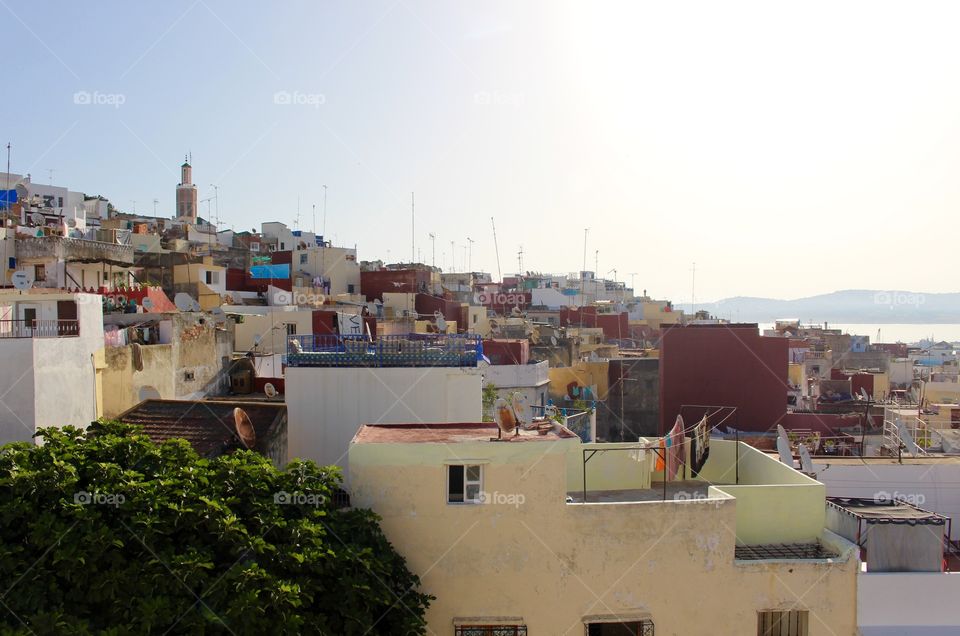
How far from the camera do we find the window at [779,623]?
9.74 meters

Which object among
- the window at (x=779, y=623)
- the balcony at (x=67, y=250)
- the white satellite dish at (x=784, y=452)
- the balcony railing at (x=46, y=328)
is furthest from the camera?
the balcony at (x=67, y=250)

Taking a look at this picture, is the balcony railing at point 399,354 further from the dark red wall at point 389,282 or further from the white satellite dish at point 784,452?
the dark red wall at point 389,282

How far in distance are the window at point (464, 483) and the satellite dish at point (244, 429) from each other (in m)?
3.65

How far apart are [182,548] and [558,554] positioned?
4561 mm

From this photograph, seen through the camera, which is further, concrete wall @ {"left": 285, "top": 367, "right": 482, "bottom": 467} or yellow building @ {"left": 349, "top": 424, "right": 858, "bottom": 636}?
concrete wall @ {"left": 285, "top": 367, "right": 482, "bottom": 467}

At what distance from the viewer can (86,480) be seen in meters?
8.43

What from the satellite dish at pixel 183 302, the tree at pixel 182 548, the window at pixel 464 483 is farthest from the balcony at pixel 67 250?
the window at pixel 464 483

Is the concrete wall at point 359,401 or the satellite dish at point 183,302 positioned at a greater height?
the satellite dish at point 183,302

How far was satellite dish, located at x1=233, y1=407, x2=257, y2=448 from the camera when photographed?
36.3 ft

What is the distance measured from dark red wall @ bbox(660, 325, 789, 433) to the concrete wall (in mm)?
10302

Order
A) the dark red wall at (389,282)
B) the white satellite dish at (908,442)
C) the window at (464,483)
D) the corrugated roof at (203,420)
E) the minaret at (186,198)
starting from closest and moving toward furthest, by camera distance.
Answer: the window at (464,483), the corrugated roof at (203,420), the white satellite dish at (908,442), the dark red wall at (389,282), the minaret at (186,198)

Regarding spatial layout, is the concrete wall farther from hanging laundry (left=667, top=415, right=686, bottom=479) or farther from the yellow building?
hanging laundry (left=667, top=415, right=686, bottom=479)

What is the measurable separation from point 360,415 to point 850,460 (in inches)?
361

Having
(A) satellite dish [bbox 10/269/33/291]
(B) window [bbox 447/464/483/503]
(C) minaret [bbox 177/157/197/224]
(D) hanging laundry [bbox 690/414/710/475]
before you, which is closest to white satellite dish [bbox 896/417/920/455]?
(D) hanging laundry [bbox 690/414/710/475]
